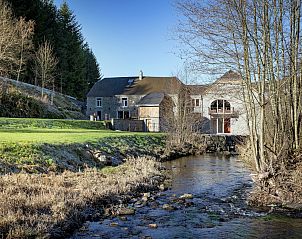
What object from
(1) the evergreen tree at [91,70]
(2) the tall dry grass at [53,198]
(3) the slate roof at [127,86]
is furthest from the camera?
(1) the evergreen tree at [91,70]

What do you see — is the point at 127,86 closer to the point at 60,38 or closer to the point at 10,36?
the point at 60,38

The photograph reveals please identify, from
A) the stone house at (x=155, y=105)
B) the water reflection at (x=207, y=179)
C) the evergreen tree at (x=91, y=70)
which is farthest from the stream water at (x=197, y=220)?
the evergreen tree at (x=91, y=70)

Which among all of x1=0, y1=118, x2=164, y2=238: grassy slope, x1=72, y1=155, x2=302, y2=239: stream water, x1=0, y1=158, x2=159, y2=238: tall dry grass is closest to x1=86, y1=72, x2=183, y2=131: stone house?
x1=0, y1=118, x2=164, y2=238: grassy slope

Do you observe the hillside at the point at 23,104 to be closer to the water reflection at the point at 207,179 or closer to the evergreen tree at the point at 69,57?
the evergreen tree at the point at 69,57

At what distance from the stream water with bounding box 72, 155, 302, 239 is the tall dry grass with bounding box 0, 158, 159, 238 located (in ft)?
2.19

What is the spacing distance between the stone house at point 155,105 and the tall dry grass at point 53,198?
561 inches

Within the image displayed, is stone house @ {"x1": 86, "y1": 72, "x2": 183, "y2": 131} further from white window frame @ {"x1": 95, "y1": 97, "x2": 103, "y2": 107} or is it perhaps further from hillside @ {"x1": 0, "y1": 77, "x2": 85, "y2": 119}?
hillside @ {"x1": 0, "y1": 77, "x2": 85, "y2": 119}

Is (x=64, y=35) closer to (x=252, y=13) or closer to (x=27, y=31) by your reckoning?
(x=27, y=31)

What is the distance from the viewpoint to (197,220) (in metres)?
Answer: 9.42

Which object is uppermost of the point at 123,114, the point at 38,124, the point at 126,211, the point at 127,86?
the point at 127,86

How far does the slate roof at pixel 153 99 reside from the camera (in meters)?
46.0

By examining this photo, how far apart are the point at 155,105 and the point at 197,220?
119 feet

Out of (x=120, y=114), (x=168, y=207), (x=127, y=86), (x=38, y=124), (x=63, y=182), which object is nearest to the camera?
(x=168, y=207)

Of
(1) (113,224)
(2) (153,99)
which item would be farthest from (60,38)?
(1) (113,224)
